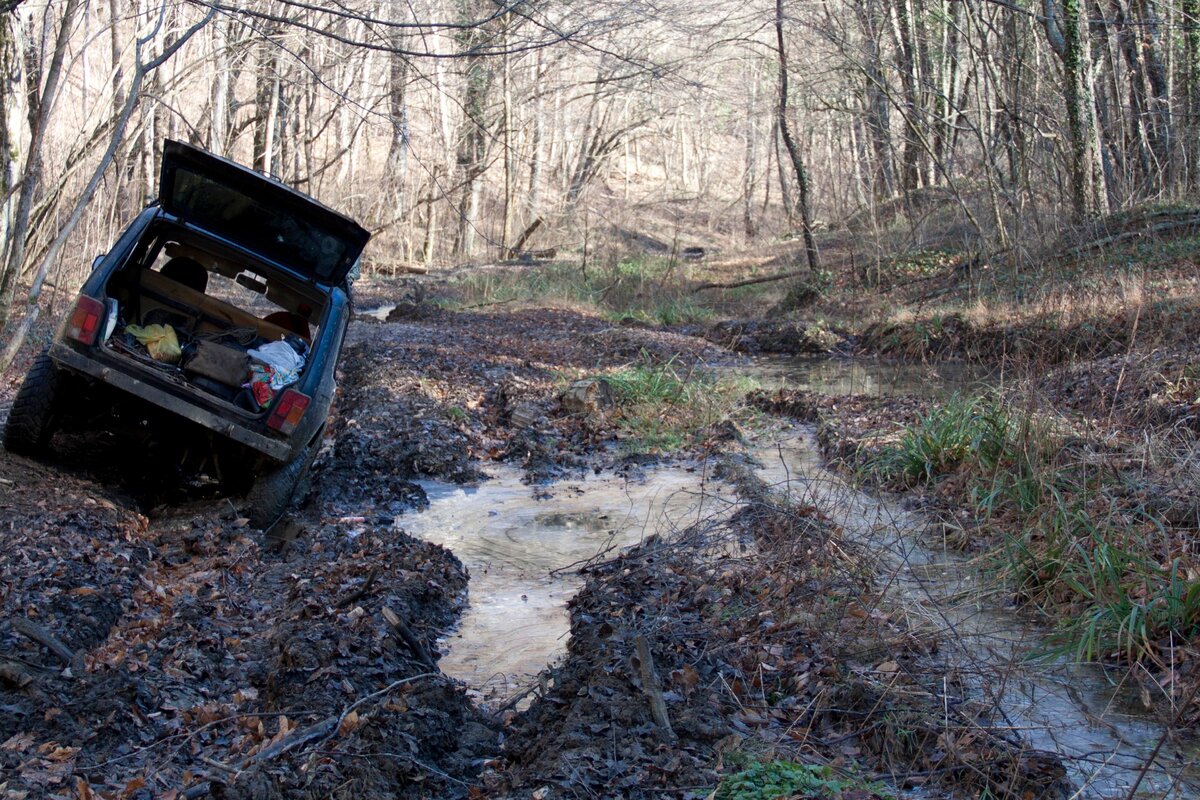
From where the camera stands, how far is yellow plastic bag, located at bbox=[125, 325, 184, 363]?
6801 mm

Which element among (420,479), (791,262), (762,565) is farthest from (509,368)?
(791,262)

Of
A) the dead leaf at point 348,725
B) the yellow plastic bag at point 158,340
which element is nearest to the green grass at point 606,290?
the yellow plastic bag at point 158,340

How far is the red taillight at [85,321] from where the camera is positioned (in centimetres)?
616

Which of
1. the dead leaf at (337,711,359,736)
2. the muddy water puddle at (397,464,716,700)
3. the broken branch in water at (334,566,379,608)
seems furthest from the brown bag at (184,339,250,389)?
the dead leaf at (337,711,359,736)

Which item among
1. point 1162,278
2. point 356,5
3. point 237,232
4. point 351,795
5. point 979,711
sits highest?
point 356,5

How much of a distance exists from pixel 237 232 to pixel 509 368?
6659mm

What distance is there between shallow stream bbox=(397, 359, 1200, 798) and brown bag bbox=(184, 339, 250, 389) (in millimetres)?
1717

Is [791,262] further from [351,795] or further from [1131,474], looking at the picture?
[351,795]

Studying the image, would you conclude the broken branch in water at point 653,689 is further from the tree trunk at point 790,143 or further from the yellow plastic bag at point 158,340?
the tree trunk at point 790,143

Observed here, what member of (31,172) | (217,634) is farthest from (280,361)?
(31,172)

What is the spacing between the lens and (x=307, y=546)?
6371 millimetres

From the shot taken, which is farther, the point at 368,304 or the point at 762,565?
the point at 368,304

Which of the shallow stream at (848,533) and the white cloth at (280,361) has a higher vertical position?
the white cloth at (280,361)

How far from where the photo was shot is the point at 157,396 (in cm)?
618
